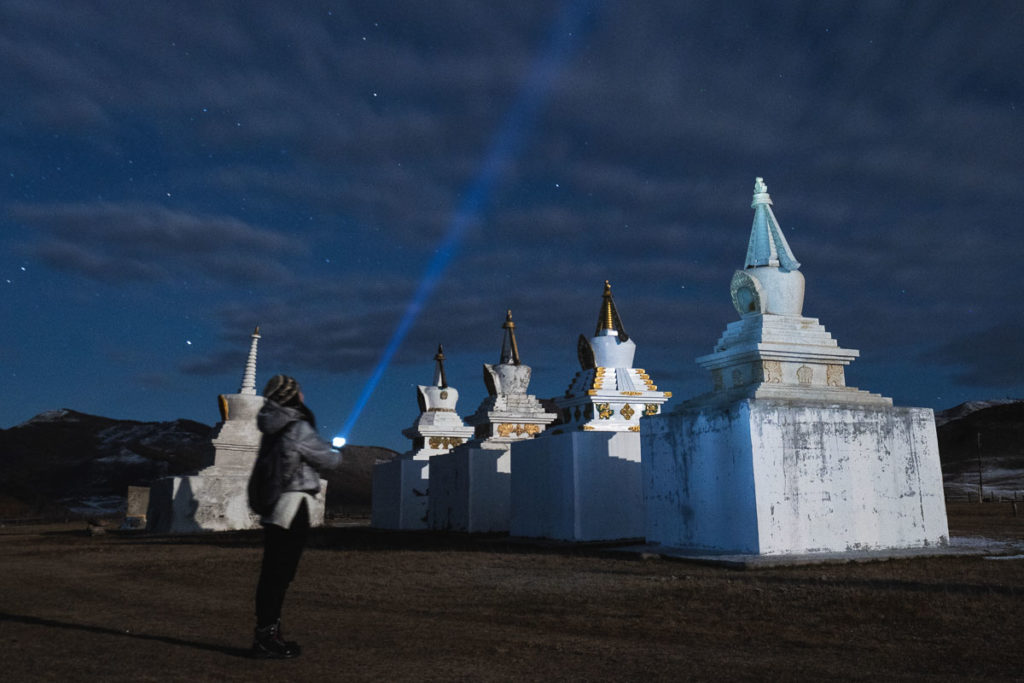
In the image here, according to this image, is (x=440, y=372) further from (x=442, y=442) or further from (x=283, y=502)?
(x=283, y=502)

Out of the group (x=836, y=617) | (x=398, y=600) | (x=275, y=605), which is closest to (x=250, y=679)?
(x=275, y=605)

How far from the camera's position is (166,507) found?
22.4 metres

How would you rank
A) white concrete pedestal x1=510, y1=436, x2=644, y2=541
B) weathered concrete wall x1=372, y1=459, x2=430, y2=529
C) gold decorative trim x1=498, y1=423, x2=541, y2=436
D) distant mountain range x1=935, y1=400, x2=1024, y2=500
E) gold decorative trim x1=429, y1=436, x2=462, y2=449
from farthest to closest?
distant mountain range x1=935, y1=400, x2=1024, y2=500, gold decorative trim x1=429, y1=436, x2=462, y2=449, weathered concrete wall x1=372, y1=459, x2=430, y2=529, gold decorative trim x1=498, y1=423, x2=541, y2=436, white concrete pedestal x1=510, y1=436, x2=644, y2=541

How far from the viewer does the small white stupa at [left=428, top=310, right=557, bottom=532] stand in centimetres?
1898

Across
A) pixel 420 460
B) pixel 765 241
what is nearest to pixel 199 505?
pixel 420 460

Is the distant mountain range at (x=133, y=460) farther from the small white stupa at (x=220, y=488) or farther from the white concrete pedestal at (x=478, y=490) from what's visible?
the white concrete pedestal at (x=478, y=490)

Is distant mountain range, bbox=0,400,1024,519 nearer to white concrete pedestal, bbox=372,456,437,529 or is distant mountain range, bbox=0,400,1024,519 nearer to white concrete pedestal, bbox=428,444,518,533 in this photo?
white concrete pedestal, bbox=372,456,437,529

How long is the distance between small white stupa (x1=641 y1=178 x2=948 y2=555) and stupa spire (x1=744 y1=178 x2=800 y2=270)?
0.26ft

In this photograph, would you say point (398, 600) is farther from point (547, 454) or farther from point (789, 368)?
point (547, 454)

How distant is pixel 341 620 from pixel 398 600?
1.22 m

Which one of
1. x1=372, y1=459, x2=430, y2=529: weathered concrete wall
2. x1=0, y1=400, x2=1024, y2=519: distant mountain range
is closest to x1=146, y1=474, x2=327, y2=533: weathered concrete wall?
x1=372, y1=459, x2=430, y2=529: weathered concrete wall

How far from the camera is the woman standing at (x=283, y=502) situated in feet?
14.5

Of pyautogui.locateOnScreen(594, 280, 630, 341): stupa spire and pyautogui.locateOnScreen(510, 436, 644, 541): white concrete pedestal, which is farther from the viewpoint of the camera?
pyautogui.locateOnScreen(594, 280, 630, 341): stupa spire

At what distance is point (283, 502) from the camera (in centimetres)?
458
